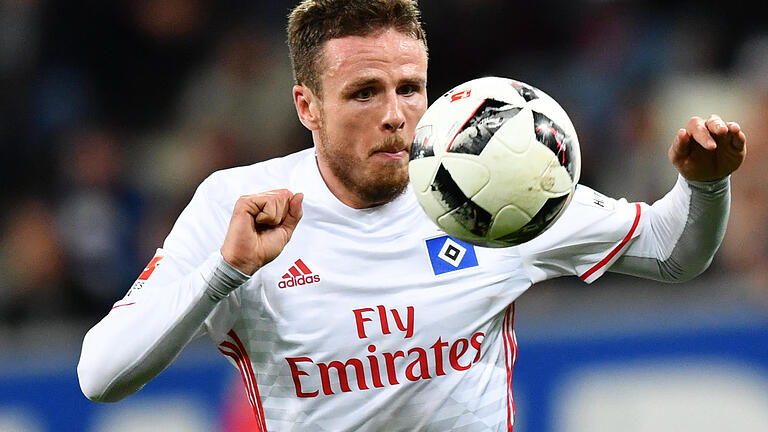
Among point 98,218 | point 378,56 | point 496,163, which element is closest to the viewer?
point 496,163

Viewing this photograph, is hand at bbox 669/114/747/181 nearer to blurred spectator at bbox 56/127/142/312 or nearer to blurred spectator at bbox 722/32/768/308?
blurred spectator at bbox 722/32/768/308

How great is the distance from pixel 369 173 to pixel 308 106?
1.54 ft

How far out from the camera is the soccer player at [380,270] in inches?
154

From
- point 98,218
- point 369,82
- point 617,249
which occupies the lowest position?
point 98,218

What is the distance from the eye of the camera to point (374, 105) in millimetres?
3986

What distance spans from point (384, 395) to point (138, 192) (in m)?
4.96

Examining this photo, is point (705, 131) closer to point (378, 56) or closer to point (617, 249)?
point (617, 249)

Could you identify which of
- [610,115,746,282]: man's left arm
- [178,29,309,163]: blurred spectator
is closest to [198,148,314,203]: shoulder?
[610,115,746,282]: man's left arm

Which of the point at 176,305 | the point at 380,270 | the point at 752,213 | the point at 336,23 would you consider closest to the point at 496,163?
the point at 380,270

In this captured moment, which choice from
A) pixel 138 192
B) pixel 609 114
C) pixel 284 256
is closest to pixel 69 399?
pixel 138 192

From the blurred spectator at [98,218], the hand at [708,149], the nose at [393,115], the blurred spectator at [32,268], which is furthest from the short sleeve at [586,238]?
the blurred spectator at [32,268]

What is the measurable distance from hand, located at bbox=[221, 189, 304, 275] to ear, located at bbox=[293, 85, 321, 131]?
603 mm

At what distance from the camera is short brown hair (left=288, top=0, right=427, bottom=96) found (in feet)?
13.3

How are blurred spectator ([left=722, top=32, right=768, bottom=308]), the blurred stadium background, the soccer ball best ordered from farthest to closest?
blurred spectator ([left=722, top=32, right=768, bottom=308]) → the blurred stadium background → the soccer ball
